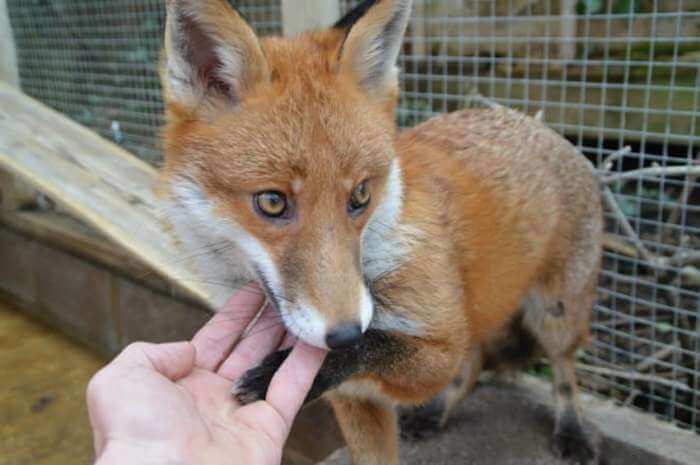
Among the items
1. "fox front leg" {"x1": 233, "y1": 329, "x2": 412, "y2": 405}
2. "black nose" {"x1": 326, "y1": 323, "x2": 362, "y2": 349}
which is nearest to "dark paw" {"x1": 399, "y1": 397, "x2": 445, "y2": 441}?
"fox front leg" {"x1": 233, "y1": 329, "x2": 412, "y2": 405}

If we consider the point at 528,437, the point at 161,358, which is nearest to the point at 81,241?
the point at 161,358

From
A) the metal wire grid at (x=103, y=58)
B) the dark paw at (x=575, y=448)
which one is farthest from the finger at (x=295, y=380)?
the metal wire grid at (x=103, y=58)

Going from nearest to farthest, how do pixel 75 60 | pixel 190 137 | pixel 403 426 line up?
pixel 190 137
pixel 403 426
pixel 75 60

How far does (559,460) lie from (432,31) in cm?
202

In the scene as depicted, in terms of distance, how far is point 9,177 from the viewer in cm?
385

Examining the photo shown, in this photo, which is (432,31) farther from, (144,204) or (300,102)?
(300,102)

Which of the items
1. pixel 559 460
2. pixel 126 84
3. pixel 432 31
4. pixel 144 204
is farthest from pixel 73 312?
pixel 559 460

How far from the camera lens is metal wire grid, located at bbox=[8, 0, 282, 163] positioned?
427 cm

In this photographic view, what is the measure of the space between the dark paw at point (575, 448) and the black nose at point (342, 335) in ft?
4.17

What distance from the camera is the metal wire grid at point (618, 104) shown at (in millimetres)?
2455

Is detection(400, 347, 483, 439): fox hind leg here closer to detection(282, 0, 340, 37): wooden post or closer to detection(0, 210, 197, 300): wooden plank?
detection(0, 210, 197, 300): wooden plank

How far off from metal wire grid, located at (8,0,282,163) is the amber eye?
106 inches

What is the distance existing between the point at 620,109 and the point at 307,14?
1.22 m

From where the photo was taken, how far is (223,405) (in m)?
1.35
